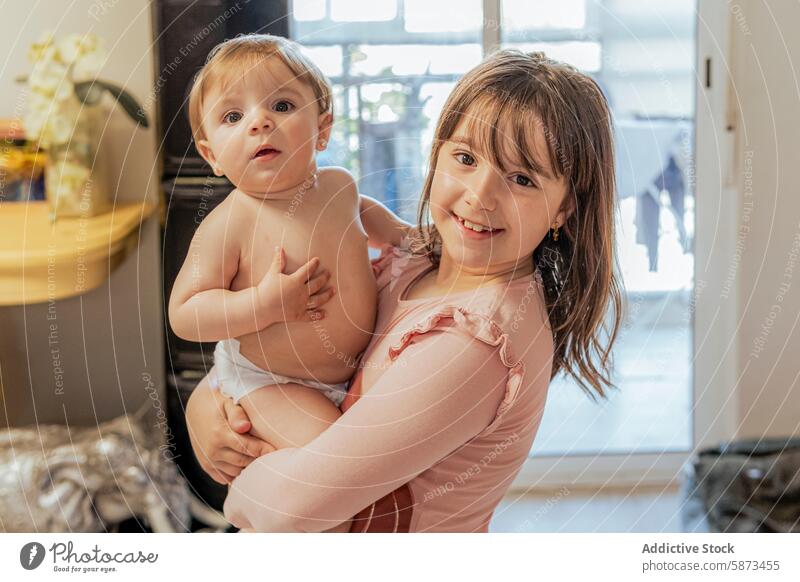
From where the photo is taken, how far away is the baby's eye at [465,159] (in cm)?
54

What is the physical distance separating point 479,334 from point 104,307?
9.9 inches

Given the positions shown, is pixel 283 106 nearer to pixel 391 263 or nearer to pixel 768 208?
pixel 391 263

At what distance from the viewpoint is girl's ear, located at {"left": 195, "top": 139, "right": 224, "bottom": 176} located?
561 millimetres

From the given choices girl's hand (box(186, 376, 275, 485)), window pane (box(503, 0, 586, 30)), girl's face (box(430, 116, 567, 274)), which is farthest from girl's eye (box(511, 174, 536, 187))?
girl's hand (box(186, 376, 275, 485))

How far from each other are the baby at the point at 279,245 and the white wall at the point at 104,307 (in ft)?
0.16

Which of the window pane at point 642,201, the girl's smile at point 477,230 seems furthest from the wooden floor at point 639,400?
the girl's smile at point 477,230

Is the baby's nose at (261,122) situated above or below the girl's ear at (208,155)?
above

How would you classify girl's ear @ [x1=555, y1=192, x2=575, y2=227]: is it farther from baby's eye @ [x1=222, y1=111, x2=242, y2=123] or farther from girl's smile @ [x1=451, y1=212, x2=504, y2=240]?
baby's eye @ [x1=222, y1=111, x2=242, y2=123]

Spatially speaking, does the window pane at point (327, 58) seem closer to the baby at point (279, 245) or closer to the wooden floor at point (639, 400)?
the baby at point (279, 245)

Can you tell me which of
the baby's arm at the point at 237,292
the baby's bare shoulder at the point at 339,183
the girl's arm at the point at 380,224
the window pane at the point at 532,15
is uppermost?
the window pane at the point at 532,15

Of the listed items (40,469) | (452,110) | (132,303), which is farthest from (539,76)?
(40,469)

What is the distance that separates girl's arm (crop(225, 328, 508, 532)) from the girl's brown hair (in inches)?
2.5
